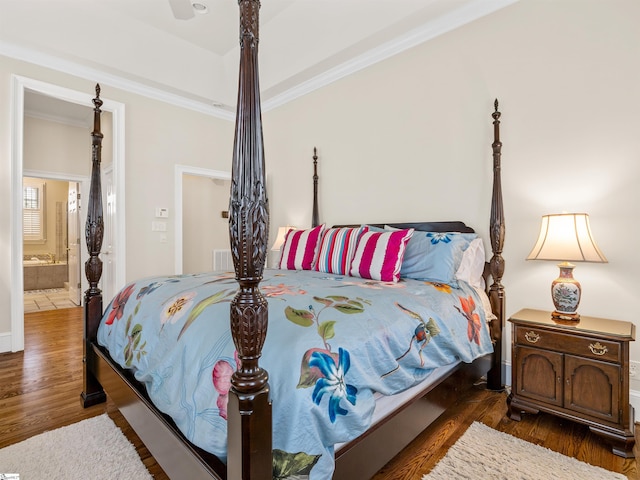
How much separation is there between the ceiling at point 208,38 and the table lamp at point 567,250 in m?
1.73

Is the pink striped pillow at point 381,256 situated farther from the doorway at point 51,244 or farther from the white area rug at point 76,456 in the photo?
the doorway at point 51,244

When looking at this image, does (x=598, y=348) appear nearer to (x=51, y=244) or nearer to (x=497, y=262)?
(x=497, y=262)

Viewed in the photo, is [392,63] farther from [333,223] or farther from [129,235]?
[129,235]

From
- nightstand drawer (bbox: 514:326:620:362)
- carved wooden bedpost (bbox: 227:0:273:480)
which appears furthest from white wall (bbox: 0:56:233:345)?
nightstand drawer (bbox: 514:326:620:362)

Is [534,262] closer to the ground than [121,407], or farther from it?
farther from it

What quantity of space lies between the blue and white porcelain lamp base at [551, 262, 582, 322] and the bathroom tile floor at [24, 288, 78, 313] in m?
6.13

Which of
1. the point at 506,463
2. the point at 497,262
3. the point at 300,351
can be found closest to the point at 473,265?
the point at 497,262

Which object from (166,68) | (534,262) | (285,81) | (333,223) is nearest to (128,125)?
(166,68)

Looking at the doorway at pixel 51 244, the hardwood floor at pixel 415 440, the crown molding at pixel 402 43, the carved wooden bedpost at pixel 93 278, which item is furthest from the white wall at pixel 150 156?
the doorway at pixel 51 244

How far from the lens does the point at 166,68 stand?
3770mm

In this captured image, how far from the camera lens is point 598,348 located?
1.72 metres

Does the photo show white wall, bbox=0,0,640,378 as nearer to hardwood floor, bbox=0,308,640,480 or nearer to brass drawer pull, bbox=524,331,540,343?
brass drawer pull, bbox=524,331,540,343

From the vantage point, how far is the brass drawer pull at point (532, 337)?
1.92m

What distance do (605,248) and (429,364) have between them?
147 centimetres
